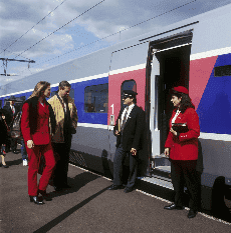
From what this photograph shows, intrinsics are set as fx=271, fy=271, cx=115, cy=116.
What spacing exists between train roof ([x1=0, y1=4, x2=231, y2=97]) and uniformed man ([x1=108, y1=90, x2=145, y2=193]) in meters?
0.85

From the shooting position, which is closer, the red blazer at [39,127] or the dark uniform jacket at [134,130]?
the red blazer at [39,127]

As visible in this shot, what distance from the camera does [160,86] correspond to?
5.36 metres

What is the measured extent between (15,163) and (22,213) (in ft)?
13.7

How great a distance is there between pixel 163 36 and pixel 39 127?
8.36ft

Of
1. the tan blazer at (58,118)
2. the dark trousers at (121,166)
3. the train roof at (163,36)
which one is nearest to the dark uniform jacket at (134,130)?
the dark trousers at (121,166)

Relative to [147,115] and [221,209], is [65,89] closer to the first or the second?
[147,115]

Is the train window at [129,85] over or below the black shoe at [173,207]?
over

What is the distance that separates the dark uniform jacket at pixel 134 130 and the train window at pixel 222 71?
64.0 inches

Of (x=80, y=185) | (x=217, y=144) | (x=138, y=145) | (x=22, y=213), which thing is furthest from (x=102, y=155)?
Result: (x=217, y=144)

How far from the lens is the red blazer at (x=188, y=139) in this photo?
3.56m

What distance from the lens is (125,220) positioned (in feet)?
12.0

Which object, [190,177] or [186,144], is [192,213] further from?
[186,144]

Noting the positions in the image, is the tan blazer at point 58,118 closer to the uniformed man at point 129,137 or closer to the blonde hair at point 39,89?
the blonde hair at point 39,89

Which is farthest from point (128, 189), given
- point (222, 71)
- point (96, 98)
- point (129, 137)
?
point (222, 71)
